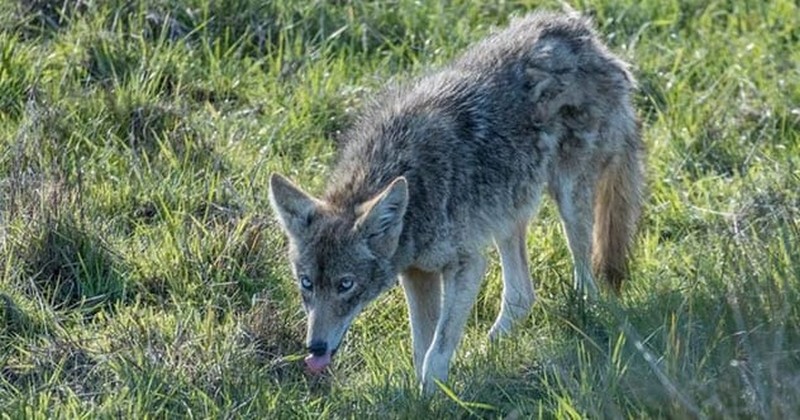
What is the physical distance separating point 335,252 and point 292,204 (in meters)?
0.28

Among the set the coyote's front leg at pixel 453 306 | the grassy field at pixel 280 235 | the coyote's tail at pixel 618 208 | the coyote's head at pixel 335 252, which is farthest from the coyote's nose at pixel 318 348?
the coyote's tail at pixel 618 208

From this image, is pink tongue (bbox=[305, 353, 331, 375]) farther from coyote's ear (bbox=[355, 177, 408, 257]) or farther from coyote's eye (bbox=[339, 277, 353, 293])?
coyote's ear (bbox=[355, 177, 408, 257])

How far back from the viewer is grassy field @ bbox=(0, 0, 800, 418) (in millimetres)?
6273

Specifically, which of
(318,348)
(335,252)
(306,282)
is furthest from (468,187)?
(318,348)

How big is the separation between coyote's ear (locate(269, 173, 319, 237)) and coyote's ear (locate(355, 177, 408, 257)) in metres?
0.22

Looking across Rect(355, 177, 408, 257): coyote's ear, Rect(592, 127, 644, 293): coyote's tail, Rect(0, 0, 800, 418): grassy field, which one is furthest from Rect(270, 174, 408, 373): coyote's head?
Rect(592, 127, 644, 293): coyote's tail

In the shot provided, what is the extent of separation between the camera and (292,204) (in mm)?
6891

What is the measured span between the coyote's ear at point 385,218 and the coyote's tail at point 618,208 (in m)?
1.28

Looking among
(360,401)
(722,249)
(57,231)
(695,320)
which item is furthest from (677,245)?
(57,231)

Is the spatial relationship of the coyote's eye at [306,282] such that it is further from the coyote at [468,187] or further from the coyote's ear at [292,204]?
the coyote's ear at [292,204]

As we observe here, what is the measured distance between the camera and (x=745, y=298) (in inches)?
251

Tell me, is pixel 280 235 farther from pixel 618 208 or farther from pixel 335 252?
pixel 618 208

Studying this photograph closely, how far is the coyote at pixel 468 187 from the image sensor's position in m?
6.81

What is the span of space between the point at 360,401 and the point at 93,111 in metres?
2.79
